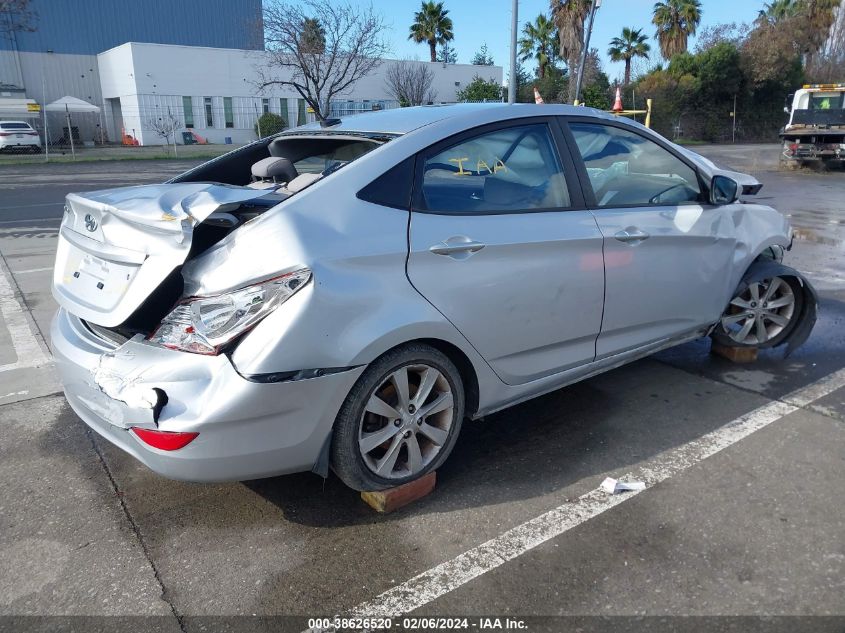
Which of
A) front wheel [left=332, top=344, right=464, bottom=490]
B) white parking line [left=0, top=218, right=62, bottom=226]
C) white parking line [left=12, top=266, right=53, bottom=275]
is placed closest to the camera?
Result: front wheel [left=332, top=344, right=464, bottom=490]

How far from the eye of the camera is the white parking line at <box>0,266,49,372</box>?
190 inches

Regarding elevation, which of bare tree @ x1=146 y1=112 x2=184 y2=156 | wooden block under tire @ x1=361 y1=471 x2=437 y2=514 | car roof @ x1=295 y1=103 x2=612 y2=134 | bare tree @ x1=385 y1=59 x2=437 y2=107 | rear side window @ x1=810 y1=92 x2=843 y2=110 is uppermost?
bare tree @ x1=385 y1=59 x2=437 y2=107

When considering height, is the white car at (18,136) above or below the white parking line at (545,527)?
above

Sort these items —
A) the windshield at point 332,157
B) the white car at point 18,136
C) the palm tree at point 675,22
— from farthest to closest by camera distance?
the palm tree at point 675,22 < the white car at point 18,136 < the windshield at point 332,157

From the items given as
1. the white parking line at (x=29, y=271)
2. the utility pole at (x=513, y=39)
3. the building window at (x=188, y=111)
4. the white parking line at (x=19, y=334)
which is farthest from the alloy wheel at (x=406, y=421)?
the building window at (x=188, y=111)

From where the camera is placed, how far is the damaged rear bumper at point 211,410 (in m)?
2.41

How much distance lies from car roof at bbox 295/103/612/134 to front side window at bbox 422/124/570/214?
102mm

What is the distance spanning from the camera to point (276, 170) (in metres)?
3.57

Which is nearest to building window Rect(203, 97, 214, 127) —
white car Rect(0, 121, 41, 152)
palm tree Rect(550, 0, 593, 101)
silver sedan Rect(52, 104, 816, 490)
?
white car Rect(0, 121, 41, 152)

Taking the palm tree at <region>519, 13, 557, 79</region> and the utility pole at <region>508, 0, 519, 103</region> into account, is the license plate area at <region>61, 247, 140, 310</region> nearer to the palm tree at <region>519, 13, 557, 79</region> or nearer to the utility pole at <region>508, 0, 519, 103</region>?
the utility pole at <region>508, 0, 519, 103</region>

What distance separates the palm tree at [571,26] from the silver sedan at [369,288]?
34.1 metres

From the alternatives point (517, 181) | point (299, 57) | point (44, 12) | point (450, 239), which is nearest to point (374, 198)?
point (450, 239)

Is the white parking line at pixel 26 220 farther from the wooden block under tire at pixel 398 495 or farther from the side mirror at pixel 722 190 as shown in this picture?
the side mirror at pixel 722 190

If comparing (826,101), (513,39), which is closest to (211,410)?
(513,39)
